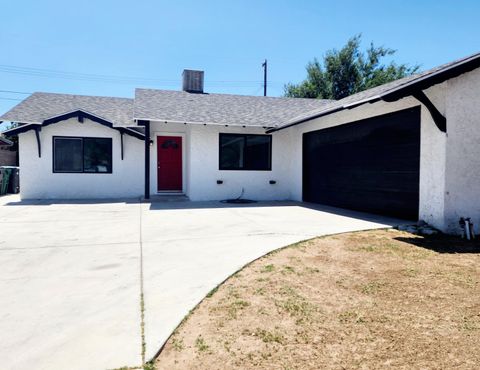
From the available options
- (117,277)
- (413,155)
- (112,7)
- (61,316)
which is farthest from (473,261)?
(112,7)

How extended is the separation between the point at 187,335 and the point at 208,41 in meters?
22.1

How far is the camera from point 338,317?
9.25 ft

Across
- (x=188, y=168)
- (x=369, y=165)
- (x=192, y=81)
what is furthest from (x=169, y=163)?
(x=369, y=165)

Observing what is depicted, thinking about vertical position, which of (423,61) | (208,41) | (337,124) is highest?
(423,61)

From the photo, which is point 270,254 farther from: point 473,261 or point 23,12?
point 23,12

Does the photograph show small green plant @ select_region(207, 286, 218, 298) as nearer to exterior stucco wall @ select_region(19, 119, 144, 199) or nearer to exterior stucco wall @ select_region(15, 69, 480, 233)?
exterior stucco wall @ select_region(15, 69, 480, 233)

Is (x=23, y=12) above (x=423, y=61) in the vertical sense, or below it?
below

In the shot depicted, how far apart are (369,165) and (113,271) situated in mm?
7383

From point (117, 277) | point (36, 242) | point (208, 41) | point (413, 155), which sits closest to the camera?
point (117, 277)

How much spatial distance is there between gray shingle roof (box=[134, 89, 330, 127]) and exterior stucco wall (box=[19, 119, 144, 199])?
208cm

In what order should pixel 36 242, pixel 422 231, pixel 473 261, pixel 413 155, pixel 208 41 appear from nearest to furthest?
1. pixel 473 261
2. pixel 36 242
3. pixel 422 231
4. pixel 413 155
5. pixel 208 41

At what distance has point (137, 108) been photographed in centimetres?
1180

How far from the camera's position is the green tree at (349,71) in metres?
34.3

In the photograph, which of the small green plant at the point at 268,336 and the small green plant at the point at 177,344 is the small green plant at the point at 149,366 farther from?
the small green plant at the point at 268,336
